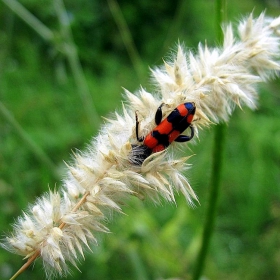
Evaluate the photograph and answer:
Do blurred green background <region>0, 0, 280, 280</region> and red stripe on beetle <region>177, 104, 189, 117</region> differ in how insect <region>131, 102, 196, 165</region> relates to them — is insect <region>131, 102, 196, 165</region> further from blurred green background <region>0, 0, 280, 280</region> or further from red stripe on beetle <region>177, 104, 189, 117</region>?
blurred green background <region>0, 0, 280, 280</region>

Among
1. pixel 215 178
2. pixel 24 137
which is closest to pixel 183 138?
pixel 215 178

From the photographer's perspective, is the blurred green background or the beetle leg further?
the blurred green background

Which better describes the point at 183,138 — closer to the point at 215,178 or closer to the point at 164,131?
the point at 164,131

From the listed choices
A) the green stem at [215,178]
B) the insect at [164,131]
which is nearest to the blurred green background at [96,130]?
the green stem at [215,178]

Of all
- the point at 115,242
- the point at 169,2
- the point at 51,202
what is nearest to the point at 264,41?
the point at 51,202

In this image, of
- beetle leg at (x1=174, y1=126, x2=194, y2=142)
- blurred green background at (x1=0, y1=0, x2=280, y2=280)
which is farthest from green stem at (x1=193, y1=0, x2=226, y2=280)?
blurred green background at (x1=0, y1=0, x2=280, y2=280)

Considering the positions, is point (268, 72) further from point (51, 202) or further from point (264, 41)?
point (51, 202)
